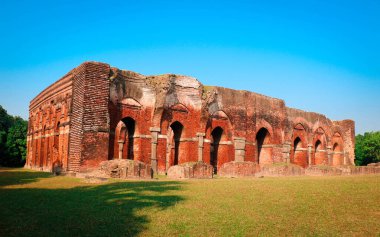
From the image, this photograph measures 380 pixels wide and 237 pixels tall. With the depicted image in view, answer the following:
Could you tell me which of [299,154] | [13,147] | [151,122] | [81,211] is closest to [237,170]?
[151,122]

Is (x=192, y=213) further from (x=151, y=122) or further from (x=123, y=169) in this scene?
(x=151, y=122)

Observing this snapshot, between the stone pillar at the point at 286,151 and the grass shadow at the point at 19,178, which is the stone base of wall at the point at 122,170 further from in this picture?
the stone pillar at the point at 286,151

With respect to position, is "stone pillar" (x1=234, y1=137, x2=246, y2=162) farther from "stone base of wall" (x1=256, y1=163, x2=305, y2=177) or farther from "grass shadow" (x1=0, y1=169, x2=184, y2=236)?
"grass shadow" (x1=0, y1=169, x2=184, y2=236)

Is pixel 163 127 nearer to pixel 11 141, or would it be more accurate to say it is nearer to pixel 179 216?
pixel 179 216

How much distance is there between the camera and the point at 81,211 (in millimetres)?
5809

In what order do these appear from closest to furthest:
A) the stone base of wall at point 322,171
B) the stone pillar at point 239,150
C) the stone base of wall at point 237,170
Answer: the stone base of wall at point 237,170
the stone base of wall at point 322,171
the stone pillar at point 239,150

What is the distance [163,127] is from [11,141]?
18953 mm

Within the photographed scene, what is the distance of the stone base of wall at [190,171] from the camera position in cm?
1379

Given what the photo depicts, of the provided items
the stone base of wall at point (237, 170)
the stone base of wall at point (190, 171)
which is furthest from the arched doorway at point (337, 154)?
the stone base of wall at point (190, 171)

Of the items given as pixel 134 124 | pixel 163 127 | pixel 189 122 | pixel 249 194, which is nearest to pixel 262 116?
pixel 189 122

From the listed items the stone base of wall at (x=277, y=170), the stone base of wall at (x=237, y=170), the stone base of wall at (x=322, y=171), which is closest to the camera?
the stone base of wall at (x=237, y=170)

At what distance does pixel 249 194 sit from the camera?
8133 millimetres

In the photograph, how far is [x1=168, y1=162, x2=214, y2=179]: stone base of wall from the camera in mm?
→ 13789

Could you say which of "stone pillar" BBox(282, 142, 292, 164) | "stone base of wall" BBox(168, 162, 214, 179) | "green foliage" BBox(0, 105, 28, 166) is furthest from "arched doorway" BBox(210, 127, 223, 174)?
"green foliage" BBox(0, 105, 28, 166)
